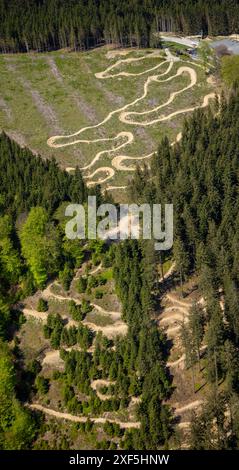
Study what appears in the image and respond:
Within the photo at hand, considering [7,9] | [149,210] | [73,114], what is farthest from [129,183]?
[7,9]

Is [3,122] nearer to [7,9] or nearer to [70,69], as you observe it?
[70,69]

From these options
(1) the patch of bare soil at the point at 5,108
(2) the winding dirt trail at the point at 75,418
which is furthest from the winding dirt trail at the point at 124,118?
(2) the winding dirt trail at the point at 75,418

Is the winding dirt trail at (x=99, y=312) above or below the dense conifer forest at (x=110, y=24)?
below

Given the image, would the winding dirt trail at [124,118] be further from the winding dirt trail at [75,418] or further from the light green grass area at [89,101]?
the winding dirt trail at [75,418]

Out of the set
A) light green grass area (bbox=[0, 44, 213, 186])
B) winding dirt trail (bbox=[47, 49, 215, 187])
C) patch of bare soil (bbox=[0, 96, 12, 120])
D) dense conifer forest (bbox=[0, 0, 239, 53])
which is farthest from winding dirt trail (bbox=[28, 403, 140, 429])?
dense conifer forest (bbox=[0, 0, 239, 53])

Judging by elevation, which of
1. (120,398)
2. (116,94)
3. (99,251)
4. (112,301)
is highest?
(116,94)

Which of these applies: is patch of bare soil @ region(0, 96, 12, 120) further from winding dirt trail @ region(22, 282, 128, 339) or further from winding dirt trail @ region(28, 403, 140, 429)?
Answer: winding dirt trail @ region(28, 403, 140, 429)
